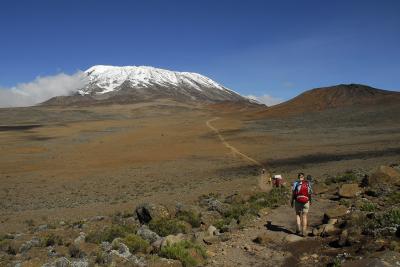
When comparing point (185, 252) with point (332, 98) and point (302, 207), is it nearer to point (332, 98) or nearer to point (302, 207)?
point (302, 207)

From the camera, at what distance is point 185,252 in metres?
9.16

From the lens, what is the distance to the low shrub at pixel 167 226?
11.9 meters

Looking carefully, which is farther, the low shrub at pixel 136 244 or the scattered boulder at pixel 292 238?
the scattered boulder at pixel 292 238

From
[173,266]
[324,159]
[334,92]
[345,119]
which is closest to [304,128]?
[345,119]

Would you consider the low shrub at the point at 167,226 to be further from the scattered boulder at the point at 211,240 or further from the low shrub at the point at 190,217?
the scattered boulder at the point at 211,240

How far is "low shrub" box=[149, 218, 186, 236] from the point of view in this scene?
1191 centimetres

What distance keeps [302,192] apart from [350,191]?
456cm

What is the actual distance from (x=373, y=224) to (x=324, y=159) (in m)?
23.1

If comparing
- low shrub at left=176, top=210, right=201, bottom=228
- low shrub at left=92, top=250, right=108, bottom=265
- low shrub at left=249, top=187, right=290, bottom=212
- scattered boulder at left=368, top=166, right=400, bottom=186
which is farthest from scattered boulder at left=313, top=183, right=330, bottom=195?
low shrub at left=92, top=250, right=108, bottom=265

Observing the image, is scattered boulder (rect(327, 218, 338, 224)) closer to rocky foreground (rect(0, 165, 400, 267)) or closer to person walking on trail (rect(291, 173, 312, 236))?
rocky foreground (rect(0, 165, 400, 267))

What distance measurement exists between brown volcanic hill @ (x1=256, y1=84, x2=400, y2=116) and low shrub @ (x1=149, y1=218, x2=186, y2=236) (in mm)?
66264

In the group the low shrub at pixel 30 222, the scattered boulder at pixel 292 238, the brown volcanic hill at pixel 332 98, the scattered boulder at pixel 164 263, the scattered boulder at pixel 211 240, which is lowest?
the low shrub at pixel 30 222

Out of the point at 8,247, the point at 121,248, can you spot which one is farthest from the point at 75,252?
the point at 8,247

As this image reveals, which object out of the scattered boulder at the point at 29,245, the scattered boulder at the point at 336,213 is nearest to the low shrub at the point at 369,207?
the scattered boulder at the point at 336,213
